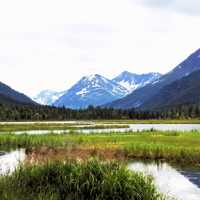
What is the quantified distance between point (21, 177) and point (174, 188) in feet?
42.4

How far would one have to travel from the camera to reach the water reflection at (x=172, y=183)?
1249 inches

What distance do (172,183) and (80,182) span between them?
13.7m

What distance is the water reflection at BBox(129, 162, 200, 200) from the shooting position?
31.7 m

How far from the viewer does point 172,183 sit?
3625cm

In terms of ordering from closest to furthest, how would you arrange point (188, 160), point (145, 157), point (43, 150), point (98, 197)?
point (98, 197) → point (43, 150) → point (188, 160) → point (145, 157)

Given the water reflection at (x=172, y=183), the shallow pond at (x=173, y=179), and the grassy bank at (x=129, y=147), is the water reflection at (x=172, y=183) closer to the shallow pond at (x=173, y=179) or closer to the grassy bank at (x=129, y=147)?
the shallow pond at (x=173, y=179)

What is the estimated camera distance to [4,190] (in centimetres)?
2130

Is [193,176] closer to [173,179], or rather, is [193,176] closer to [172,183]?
[173,179]

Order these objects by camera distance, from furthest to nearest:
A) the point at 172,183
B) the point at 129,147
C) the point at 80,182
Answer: the point at 129,147 → the point at 172,183 → the point at 80,182

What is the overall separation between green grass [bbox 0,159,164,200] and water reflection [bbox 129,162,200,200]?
13.1 feet

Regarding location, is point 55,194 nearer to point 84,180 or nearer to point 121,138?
point 84,180

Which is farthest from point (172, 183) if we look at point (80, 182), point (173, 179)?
point (80, 182)

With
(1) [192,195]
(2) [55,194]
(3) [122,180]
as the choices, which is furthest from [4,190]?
(1) [192,195]

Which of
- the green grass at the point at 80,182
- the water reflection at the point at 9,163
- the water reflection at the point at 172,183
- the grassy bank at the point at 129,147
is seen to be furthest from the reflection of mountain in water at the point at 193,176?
the green grass at the point at 80,182
